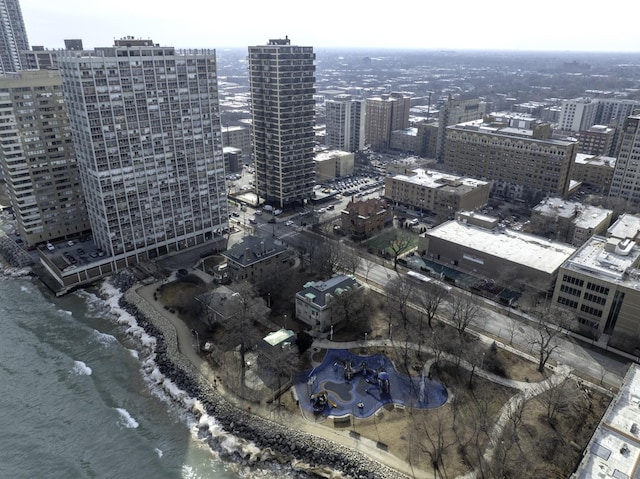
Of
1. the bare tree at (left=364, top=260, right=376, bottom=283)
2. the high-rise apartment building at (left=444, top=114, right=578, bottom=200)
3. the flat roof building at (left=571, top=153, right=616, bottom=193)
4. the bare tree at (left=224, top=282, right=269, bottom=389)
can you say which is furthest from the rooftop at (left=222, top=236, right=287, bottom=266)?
the flat roof building at (left=571, top=153, right=616, bottom=193)

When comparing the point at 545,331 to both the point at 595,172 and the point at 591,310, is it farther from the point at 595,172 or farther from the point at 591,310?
the point at 595,172

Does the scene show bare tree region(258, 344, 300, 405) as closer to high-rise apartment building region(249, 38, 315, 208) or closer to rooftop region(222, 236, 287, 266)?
rooftop region(222, 236, 287, 266)

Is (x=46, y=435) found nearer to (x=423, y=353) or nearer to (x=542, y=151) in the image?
(x=423, y=353)

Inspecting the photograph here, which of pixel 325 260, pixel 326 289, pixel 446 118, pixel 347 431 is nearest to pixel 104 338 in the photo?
pixel 326 289

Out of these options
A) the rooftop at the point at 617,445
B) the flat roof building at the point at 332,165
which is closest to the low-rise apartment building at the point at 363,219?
the flat roof building at the point at 332,165

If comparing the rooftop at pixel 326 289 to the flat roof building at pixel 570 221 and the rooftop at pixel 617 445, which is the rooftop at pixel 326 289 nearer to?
the rooftop at pixel 617 445
